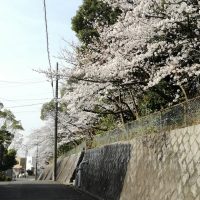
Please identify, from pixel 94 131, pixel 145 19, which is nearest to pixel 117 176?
pixel 145 19

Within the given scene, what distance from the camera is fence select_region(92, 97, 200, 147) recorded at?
1145cm

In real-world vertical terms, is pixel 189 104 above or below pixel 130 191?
above

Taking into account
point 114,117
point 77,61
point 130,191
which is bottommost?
point 130,191

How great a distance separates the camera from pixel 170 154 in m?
11.4

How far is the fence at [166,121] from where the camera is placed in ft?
37.6

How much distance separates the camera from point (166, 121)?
13.2 m

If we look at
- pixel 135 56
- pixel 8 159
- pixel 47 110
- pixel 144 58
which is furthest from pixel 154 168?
pixel 8 159

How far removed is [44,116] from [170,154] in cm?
4156

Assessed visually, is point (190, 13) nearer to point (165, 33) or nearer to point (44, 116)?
point (165, 33)

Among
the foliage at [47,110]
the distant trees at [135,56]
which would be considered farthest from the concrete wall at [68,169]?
the foliage at [47,110]

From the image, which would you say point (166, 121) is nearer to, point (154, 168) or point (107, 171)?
point (154, 168)

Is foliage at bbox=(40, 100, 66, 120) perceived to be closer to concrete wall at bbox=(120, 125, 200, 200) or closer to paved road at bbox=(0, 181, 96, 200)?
paved road at bbox=(0, 181, 96, 200)

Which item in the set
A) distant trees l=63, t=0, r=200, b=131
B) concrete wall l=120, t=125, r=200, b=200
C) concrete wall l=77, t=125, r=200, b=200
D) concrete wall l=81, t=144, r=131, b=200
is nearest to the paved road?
concrete wall l=81, t=144, r=131, b=200

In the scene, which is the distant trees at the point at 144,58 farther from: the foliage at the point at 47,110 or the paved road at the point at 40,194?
the foliage at the point at 47,110
